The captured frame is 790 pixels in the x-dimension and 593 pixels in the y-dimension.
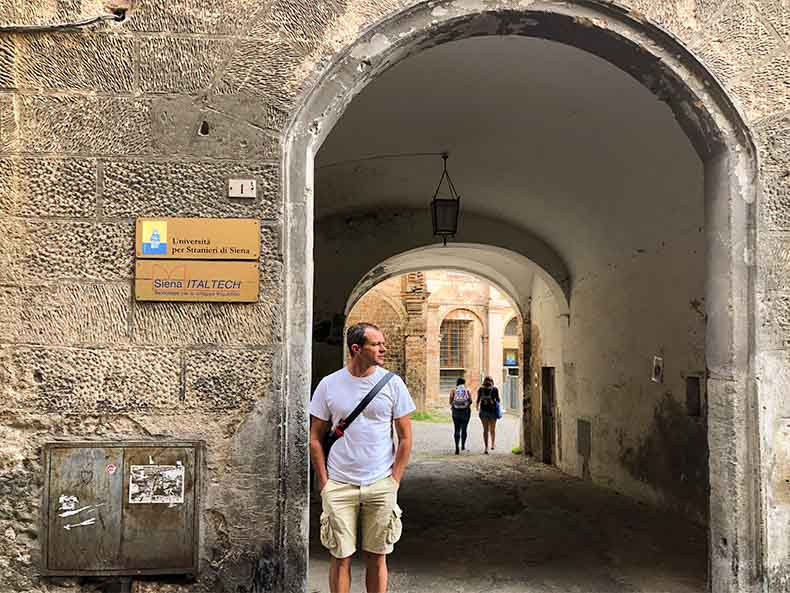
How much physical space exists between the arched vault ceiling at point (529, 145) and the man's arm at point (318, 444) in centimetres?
280

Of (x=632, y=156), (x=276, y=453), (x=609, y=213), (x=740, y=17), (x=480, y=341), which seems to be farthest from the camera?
(x=480, y=341)

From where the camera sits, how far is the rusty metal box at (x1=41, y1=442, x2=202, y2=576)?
10.8 ft

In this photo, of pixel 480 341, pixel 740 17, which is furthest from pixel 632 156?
pixel 480 341

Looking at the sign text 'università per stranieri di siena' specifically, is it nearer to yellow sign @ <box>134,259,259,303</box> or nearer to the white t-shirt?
yellow sign @ <box>134,259,259,303</box>

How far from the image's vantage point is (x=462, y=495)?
8273 millimetres

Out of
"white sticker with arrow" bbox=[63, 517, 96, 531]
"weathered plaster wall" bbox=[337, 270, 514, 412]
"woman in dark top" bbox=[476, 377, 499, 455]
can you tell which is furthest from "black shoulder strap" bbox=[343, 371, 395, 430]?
"weathered plaster wall" bbox=[337, 270, 514, 412]

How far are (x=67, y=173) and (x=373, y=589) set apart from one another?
7.45 ft

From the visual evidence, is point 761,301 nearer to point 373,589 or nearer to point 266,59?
point 373,589

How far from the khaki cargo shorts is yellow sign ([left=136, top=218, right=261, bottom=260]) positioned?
1.09 meters

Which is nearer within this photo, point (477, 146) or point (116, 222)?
point (116, 222)

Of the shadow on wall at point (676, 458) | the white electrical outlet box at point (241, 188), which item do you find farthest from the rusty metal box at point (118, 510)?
the shadow on wall at point (676, 458)

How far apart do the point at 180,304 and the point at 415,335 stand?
72.2 ft

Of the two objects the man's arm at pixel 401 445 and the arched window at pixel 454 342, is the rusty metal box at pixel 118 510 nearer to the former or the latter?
the man's arm at pixel 401 445

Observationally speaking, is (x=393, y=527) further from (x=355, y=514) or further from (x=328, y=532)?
(x=328, y=532)
